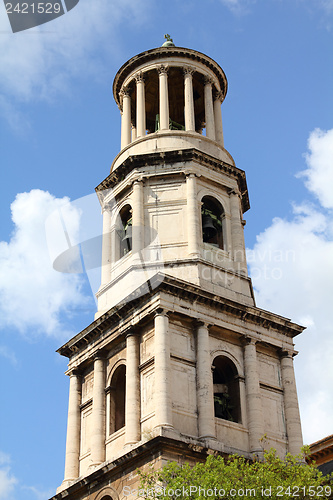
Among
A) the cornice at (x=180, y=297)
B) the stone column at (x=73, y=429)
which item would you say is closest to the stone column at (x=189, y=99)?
the cornice at (x=180, y=297)

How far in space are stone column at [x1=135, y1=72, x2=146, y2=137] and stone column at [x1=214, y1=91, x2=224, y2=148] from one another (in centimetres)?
367

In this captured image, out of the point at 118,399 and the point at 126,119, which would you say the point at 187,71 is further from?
the point at 118,399

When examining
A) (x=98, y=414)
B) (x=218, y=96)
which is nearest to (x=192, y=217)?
(x=98, y=414)

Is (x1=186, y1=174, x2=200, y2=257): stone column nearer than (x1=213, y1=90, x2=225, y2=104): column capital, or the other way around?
(x1=186, y1=174, x2=200, y2=257): stone column

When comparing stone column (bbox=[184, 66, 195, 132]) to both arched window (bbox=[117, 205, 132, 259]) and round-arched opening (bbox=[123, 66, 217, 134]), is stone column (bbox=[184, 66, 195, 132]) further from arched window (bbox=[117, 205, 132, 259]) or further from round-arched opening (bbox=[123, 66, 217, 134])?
arched window (bbox=[117, 205, 132, 259])

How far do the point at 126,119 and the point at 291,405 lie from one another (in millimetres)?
16402

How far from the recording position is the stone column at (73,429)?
33.6m

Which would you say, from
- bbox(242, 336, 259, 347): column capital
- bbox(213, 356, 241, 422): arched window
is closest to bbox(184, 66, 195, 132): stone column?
bbox(242, 336, 259, 347): column capital

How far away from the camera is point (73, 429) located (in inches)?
1362

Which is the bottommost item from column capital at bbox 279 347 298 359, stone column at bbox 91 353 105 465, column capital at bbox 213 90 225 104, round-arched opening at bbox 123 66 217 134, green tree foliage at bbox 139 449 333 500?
green tree foliage at bbox 139 449 333 500

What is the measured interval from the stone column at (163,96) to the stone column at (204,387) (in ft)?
36.8

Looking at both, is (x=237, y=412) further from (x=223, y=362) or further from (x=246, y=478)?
(x=246, y=478)

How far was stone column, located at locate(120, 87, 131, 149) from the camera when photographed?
135ft

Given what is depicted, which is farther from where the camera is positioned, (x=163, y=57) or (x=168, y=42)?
(x=168, y=42)
